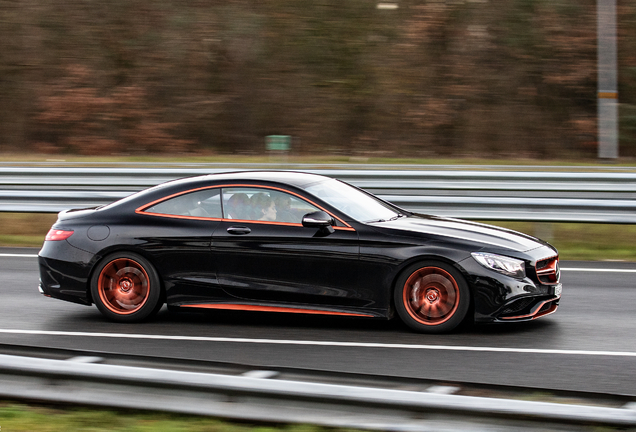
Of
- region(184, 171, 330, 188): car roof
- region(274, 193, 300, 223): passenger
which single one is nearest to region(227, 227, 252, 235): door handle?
region(274, 193, 300, 223): passenger

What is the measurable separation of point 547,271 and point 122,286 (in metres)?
3.78

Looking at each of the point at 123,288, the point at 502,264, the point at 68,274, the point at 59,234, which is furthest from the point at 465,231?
the point at 59,234

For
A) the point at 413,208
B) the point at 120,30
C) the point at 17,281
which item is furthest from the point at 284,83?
the point at 17,281

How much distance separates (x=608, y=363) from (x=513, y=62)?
66.7ft

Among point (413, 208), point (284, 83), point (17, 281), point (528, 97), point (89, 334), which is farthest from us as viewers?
point (284, 83)

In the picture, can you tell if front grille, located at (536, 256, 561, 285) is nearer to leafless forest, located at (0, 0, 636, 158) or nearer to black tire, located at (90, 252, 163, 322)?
black tire, located at (90, 252, 163, 322)

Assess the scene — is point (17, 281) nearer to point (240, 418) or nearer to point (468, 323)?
point (468, 323)

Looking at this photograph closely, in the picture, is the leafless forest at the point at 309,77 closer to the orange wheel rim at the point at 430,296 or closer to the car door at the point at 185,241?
the car door at the point at 185,241

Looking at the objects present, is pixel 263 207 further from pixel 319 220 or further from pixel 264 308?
pixel 264 308

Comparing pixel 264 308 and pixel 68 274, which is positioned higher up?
pixel 68 274

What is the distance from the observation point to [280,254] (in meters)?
6.98

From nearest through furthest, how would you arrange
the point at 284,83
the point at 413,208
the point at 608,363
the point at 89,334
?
the point at 608,363
the point at 89,334
the point at 413,208
the point at 284,83

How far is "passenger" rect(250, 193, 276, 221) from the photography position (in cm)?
716

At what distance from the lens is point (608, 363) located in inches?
232
